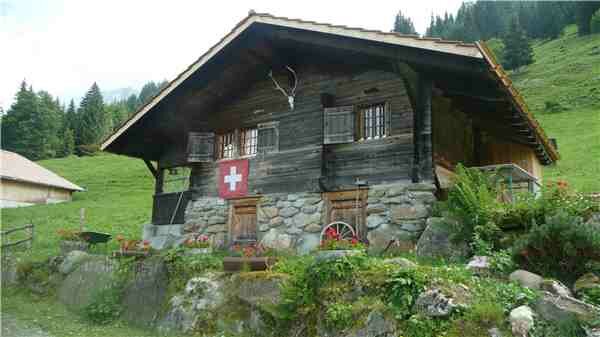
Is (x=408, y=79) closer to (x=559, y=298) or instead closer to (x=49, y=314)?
(x=559, y=298)

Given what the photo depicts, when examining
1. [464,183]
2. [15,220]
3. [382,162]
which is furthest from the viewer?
[15,220]

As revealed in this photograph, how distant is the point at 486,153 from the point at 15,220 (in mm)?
26612

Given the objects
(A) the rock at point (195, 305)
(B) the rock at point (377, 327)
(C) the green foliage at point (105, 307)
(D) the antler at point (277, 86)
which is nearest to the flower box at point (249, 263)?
(A) the rock at point (195, 305)

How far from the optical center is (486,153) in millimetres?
14359

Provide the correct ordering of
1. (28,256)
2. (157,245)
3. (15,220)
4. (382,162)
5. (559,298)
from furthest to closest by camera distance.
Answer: (15,220), (157,245), (28,256), (382,162), (559,298)

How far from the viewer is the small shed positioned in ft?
115

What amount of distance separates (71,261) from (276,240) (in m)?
4.91

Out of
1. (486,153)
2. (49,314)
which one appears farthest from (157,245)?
(486,153)

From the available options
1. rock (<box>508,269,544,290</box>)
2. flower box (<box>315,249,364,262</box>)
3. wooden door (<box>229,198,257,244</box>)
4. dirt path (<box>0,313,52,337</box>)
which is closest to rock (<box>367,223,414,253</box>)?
flower box (<box>315,249,364,262</box>)

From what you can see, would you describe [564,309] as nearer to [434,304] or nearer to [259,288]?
[434,304]

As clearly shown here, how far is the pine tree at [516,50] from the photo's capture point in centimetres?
6799

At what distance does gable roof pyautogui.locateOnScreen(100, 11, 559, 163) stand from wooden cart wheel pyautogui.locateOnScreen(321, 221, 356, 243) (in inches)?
161

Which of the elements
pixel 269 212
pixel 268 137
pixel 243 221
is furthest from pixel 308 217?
pixel 268 137

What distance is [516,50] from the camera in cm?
6850
